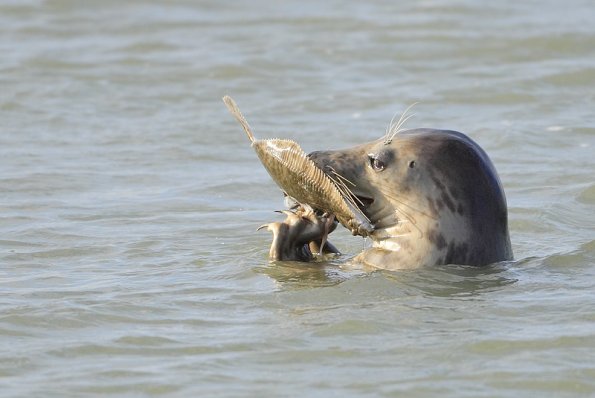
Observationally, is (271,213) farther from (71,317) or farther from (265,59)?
(265,59)

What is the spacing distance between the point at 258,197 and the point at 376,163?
2922 mm

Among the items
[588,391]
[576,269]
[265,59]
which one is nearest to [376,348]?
[588,391]

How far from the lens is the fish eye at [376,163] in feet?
23.7

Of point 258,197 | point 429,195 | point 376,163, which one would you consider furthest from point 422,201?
point 258,197

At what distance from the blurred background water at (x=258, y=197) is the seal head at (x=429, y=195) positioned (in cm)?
14

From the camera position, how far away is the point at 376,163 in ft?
23.8

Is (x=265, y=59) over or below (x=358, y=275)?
over

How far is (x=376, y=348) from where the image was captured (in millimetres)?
6145

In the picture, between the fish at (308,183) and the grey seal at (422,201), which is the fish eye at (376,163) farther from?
the fish at (308,183)

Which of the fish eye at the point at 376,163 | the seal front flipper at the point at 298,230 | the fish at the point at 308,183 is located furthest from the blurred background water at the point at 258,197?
the fish eye at the point at 376,163

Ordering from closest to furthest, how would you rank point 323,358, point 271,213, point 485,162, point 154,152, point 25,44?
point 323,358 < point 485,162 < point 271,213 < point 154,152 < point 25,44

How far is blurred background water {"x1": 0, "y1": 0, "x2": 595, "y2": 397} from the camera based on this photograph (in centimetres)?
599

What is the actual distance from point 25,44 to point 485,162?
32.1 feet

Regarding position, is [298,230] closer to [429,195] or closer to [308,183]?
[308,183]
